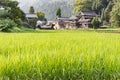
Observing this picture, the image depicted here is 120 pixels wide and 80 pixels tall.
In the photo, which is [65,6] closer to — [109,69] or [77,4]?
[77,4]

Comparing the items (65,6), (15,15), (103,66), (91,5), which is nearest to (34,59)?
(103,66)

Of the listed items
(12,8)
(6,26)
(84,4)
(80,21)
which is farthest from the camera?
(84,4)

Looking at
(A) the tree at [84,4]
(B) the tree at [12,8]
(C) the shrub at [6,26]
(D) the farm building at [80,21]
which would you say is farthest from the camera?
(A) the tree at [84,4]

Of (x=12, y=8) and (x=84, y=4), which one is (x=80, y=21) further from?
(x=12, y=8)

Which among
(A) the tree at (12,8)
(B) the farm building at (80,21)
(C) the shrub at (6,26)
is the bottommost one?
(B) the farm building at (80,21)

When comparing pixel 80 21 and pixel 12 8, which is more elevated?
pixel 12 8

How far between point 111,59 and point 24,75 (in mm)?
917

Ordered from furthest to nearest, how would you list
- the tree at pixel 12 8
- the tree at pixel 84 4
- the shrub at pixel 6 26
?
1. the tree at pixel 84 4
2. the tree at pixel 12 8
3. the shrub at pixel 6 26

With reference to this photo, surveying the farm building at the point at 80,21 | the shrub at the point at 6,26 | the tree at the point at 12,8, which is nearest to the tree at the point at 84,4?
the farm building at the point at 80,21

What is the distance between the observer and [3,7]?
118ft

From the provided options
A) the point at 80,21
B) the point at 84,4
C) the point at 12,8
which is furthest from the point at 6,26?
the point at 84,4

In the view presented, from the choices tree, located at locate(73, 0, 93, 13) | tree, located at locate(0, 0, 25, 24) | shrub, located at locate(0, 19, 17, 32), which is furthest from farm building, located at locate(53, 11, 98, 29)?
shrub, located at locate(0, 19, 17, 32)

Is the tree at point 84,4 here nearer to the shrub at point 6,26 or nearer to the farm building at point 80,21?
the farm building at point 80,21

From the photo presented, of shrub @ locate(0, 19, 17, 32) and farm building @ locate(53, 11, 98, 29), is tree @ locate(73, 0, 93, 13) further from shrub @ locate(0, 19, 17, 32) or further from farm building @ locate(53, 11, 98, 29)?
shrub @ locate(0, 19, 17, 32)
